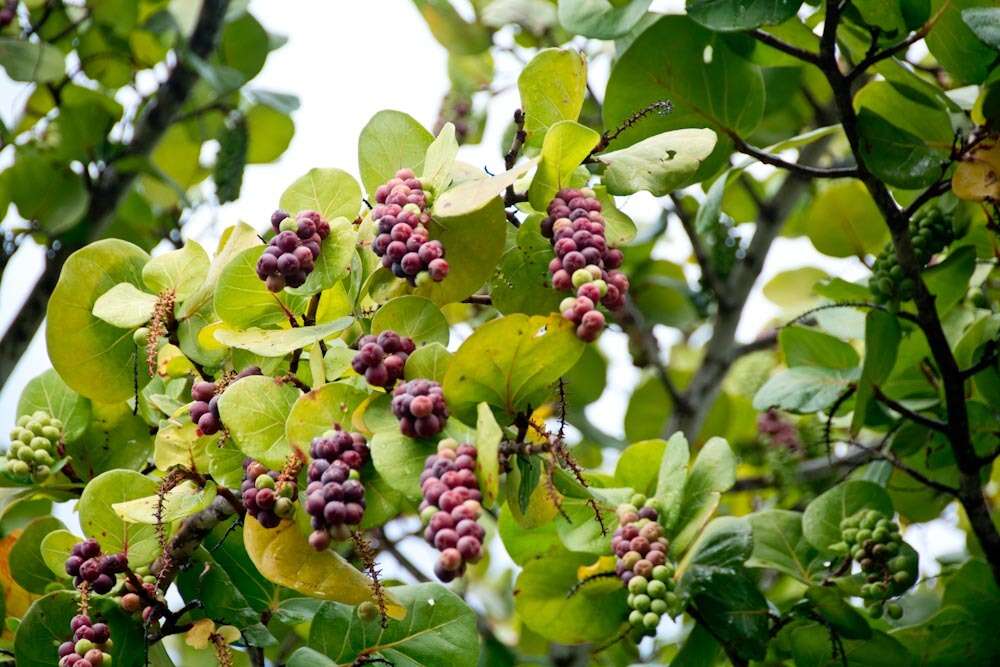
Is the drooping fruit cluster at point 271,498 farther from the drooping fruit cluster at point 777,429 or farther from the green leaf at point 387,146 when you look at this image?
the drooping fruit cluster at point 777,429

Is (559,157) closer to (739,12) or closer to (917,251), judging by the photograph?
(739,12)

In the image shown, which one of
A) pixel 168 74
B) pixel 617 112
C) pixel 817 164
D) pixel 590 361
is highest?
pixel 617 112

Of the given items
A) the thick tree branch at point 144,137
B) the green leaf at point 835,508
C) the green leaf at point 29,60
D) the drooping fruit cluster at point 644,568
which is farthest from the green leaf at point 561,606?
the green leaf at point 29,60

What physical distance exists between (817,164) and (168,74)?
0.89m

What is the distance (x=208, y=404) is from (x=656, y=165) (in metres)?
0.32

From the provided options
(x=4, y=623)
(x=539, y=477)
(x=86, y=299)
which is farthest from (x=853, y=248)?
(x=4, y=623)

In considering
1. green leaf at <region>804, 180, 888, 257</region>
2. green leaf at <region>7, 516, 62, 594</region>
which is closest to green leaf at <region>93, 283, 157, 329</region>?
green leaf at <region>7, 516, 62, 594</region>

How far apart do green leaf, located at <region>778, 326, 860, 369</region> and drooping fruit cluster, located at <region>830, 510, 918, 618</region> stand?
0.21m

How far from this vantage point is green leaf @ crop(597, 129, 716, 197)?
29.7 inches

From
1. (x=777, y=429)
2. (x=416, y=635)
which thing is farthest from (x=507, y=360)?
(x=777, y=429)

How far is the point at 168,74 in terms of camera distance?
1583mm

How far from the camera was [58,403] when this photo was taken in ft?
3.31

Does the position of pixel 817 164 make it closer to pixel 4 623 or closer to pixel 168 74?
pixel 168 74

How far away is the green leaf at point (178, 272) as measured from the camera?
0.84m
